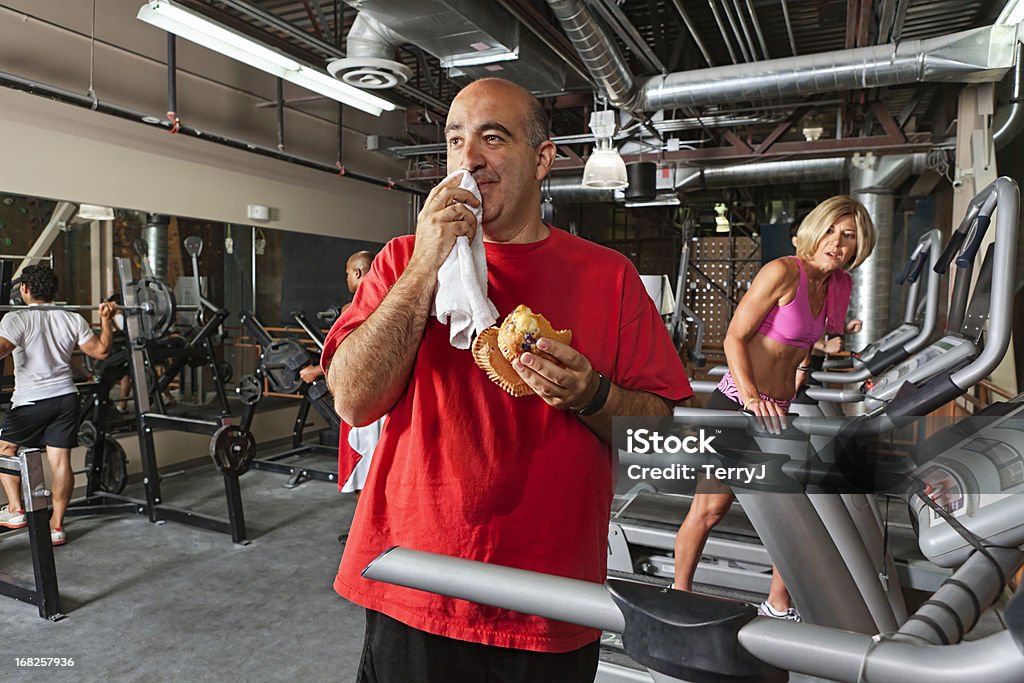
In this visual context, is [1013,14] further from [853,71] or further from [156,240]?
[156,240]

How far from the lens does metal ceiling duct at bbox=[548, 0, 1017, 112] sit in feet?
15.7

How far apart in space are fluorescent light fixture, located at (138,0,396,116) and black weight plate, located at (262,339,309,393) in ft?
6.40

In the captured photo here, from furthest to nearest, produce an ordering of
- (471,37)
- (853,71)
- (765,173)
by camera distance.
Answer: (765,173), (853,71), (471,37)

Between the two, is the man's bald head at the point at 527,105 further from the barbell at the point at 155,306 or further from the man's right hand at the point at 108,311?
the barbell at the point at 155,306

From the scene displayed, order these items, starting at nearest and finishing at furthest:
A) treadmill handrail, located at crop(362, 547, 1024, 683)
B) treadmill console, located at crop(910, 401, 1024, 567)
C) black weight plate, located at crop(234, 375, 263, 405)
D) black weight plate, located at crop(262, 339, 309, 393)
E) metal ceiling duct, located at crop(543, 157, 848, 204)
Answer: treadmill handrail, located at crop(362, 547, 1024, 683) < treadmill console, located at crop(910, 401, 1024, 567) < black weight plate, located at crop(262, 339, 309, 393) < black weight plate, located at crop(234, 375, 263, 405) < metal ceiling duct, located at crop(543, 157, 848, 204)

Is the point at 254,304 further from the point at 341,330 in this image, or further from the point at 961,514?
the point at 961,514

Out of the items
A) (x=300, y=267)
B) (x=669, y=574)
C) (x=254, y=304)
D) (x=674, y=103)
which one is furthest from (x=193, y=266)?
(x=669, y=574)

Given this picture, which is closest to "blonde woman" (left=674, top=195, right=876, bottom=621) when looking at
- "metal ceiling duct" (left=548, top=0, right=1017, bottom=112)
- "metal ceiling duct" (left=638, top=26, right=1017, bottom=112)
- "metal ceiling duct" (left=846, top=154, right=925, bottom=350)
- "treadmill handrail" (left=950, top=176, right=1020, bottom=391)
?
"treadmill handrail" (left=950, top=176, right=1020, bottom=391)

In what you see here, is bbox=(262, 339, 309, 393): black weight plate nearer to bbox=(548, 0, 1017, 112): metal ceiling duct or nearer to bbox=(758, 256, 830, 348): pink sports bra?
bbox=(548, 0, 1017, 112): metal ceiling duct

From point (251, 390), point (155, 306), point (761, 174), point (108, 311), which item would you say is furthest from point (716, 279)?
point (108, 311)

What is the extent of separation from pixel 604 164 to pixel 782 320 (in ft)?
8.95

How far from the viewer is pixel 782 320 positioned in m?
2.75

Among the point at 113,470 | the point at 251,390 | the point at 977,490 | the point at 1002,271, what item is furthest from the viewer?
the point at 251,390

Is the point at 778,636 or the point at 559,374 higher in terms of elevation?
the point at 559,374
